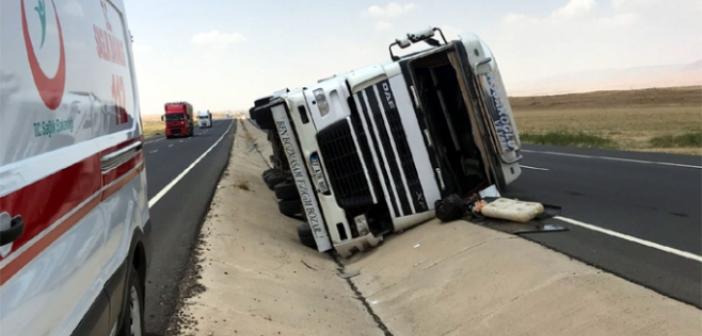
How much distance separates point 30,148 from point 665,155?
65.4 ft

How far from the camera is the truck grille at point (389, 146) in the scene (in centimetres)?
1019

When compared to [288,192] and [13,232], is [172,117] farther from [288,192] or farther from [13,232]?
[13,232]

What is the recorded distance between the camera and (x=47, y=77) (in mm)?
2615

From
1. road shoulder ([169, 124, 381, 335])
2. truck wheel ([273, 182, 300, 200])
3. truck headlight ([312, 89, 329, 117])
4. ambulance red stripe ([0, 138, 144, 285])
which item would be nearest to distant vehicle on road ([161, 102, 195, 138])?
road shoulder ([169, 124, 381, 335])

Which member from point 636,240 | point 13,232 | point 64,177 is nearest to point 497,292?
point 636,240

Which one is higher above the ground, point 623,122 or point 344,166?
point 344,166

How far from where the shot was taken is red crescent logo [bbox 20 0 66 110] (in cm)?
241

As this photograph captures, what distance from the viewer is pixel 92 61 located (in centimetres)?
→ 371

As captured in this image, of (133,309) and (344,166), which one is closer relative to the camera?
(133,309)

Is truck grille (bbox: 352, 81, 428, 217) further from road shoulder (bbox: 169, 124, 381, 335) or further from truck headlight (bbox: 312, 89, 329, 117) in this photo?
road shoulder (bbox: 169, 124, 381, 335)

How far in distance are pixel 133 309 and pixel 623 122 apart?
5617 centimetres

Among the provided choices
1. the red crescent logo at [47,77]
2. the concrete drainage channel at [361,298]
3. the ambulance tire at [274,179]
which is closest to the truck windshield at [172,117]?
the ambulance tire at [274,179]

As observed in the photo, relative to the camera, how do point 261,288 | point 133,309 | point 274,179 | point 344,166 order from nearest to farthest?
point 133,309, point 261,288, point 344,166, point 274,179

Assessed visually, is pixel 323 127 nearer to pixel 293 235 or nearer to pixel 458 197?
pixel 458 197
